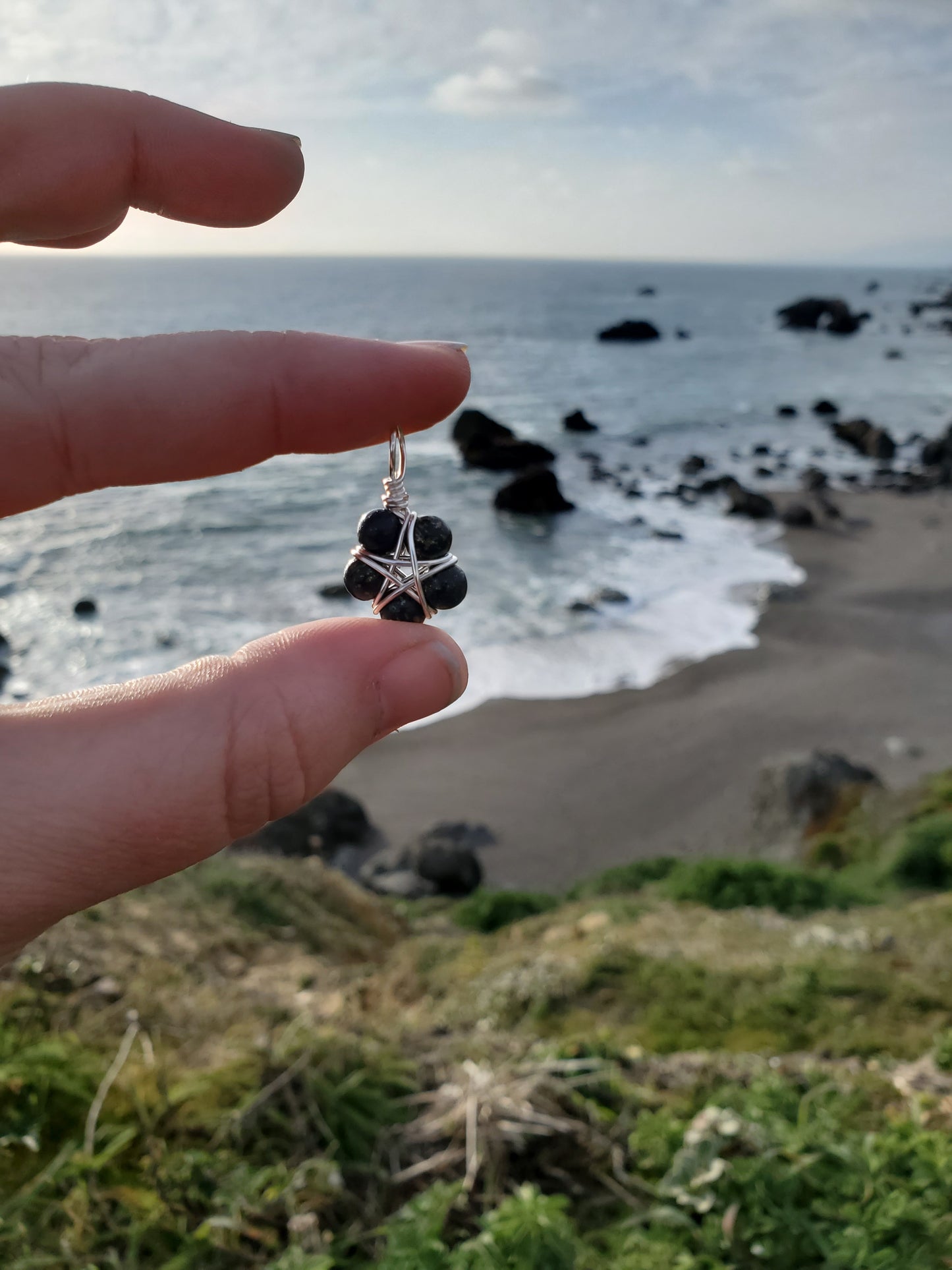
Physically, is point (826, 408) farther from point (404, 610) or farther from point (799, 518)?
point (404, 610)

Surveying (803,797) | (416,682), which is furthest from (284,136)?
(803,797)

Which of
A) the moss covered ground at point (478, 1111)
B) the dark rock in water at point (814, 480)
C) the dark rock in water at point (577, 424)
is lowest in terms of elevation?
the moss covered ground at point (478, 1111)

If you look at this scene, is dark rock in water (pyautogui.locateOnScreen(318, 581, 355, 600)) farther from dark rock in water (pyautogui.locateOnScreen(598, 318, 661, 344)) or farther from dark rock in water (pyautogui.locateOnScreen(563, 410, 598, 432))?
dark rock in water (pyautogui.locateOnScreen(598, 318, 661, 344))

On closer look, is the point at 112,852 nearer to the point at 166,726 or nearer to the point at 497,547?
the point at 166,726

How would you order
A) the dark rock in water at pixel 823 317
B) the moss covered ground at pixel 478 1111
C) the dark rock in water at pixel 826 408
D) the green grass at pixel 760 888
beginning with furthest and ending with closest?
the dark rock in water at pixel 823 317
the dark rock in water at pixel 826 408
the green grass at pixel 760 888
the moss covered ground at pixel 478 1111

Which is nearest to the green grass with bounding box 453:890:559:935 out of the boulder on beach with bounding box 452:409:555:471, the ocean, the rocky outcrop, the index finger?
the rocky outcrop

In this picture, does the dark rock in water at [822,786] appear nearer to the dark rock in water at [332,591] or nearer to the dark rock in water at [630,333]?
the dark rock in water at [332,591]

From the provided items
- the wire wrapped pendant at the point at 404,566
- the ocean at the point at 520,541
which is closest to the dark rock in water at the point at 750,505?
the ocean at the point at 520,541
